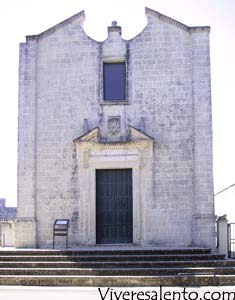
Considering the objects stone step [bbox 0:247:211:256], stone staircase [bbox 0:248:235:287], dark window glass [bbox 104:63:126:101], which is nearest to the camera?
stone staircase [bbox 0:248:235:287]

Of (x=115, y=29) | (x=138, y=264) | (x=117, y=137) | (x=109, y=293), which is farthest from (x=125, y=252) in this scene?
(x=115, y=29)

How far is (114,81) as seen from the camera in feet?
66.3

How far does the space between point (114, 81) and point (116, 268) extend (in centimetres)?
718

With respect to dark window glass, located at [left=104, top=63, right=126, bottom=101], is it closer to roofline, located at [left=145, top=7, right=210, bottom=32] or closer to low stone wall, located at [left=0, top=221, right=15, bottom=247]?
roofline, located at [left=145, top=7, right=210, bottom=32]

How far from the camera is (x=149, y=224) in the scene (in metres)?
19.1

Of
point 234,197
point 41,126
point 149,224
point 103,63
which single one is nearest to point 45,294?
point 149,224

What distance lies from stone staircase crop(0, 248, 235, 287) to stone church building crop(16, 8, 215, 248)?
2.14m

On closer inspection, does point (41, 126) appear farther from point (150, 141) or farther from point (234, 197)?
point (234, 197)

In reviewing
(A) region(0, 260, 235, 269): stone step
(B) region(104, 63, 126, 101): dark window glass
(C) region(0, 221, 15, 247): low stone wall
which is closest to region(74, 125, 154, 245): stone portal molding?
(B) region(104, 63, 126, 101): dark window glass

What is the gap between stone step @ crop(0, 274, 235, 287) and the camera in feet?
47.3

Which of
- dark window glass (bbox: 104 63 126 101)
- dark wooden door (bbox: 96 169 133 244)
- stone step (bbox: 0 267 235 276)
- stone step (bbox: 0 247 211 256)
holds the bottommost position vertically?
stone step (bbox: 0 267 235 276)

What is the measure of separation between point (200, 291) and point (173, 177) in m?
6.17

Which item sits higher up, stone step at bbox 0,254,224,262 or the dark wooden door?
the dark wooden door

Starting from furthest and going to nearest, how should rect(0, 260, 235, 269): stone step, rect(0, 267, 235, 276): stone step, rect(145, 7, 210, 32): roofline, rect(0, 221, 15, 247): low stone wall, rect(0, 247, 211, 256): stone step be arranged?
rect(0, 221, 15, 247): low stone wall
rect(145, 7, 210, 32): roofline
rect(0, 247, 211, 256): stone step
rect(0, 260, 235, 269): stone step
rect(0, 267, 235, 276): stone step
